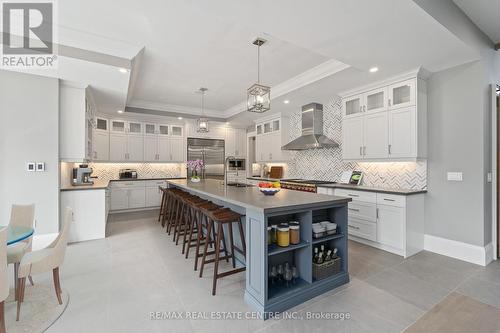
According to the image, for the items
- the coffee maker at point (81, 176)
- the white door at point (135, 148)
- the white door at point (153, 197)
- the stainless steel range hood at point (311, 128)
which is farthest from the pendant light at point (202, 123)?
the white door at point (153, 197)

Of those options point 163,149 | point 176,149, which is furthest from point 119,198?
point 176,149

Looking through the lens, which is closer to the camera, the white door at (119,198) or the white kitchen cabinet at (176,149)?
the white door at (119,198)

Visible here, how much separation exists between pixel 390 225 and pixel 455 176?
1070 millimetres

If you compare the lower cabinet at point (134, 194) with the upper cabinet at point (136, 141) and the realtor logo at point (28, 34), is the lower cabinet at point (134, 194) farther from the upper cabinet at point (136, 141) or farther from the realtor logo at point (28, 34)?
the realtor logo at point (28, 34)

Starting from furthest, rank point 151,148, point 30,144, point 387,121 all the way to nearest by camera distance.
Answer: point 151,148, point 387,121, point 30,144

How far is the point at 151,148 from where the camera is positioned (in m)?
6.60

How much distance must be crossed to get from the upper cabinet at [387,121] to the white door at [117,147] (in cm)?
549

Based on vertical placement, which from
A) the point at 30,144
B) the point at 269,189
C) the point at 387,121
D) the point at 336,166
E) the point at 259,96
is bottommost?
the point at 269,189

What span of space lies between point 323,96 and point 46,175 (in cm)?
484

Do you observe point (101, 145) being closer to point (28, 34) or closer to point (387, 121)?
point (28, 34)

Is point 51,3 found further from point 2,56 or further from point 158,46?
point 2,56

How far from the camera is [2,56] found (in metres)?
2.92

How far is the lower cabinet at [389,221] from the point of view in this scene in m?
3.19

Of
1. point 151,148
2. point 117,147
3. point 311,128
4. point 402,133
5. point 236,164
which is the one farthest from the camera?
point 236,164
